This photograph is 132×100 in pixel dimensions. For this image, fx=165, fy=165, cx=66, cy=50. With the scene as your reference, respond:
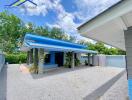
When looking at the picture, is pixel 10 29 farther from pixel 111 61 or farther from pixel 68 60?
pixel 111 61

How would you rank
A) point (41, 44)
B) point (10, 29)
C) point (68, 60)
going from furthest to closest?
point (10, 29), point (68, 60), point (41, 44)

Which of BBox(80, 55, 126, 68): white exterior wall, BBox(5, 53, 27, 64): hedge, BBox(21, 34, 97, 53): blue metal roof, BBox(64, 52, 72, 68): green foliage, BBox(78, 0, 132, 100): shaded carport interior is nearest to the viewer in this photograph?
BBox(78, 0, 132, 100): shaded carport interior

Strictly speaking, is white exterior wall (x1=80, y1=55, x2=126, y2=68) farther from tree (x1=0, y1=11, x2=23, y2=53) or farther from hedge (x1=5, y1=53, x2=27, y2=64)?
tree (x1=0, y1=11, x2=23, y2=53)

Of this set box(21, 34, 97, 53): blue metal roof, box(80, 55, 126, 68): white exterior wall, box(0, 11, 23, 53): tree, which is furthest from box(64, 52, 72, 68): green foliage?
box(0, 11, 23, 53): tree

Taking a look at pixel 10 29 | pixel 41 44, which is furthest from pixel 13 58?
pixel 41 44

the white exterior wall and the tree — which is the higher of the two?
the tree

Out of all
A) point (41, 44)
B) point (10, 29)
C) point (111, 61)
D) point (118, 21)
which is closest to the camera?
point (118, 21)

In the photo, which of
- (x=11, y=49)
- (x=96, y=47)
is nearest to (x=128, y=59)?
(x=96, y=47)

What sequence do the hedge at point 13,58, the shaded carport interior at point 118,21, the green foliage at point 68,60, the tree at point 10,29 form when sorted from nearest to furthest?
the shaded carport interior at point 118,21 → the green foliage at point 68,60 → the hedge at point 13,58 → the tree at point 10,29

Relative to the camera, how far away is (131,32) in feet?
13.1

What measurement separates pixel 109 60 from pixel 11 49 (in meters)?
27.4

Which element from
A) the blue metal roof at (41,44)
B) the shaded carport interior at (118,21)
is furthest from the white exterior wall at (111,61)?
the shaded carport interior at (118,21)

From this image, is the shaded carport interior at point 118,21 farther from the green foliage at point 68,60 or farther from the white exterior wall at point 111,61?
the white exterior wall at point 111,61

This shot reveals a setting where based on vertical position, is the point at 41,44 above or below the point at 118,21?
above
